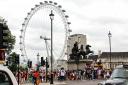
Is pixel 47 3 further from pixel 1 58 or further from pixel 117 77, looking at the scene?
pixel 1 58

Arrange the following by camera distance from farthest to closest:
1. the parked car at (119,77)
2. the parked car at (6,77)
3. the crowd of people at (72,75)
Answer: the crowd of people at (72,75), the parked car at (119,77), the parked car at (6,77)

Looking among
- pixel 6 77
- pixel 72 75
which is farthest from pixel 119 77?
pixel 72 75

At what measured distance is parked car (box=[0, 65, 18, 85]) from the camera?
7516mm

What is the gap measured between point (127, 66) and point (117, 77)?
828mm

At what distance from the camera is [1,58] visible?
8.10 m

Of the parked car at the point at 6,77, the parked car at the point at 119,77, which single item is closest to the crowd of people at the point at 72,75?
the parked car at the point at 119,77

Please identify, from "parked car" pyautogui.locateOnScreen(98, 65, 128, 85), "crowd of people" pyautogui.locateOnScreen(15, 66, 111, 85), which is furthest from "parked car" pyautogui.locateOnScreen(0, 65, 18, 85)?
"crowd of people" pyautogui.locateOnScreen(15, 66, 111, 85)

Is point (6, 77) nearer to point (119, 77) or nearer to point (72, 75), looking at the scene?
point (119, 77)

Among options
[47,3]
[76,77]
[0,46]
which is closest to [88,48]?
[47,3]

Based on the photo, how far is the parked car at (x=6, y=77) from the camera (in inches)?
296

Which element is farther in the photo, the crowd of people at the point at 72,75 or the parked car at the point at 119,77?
the crowd of people at the point at 72,75

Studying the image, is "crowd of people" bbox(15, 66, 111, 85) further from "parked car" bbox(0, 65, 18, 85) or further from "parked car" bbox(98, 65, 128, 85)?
"parked car" bbox(0, 65, 18, 85)

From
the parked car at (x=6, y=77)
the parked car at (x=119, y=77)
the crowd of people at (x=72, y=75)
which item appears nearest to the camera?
the parked car at (x=6, y=77)

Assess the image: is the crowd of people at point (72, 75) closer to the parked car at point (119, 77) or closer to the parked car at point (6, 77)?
the parked car at point (119, 77)
